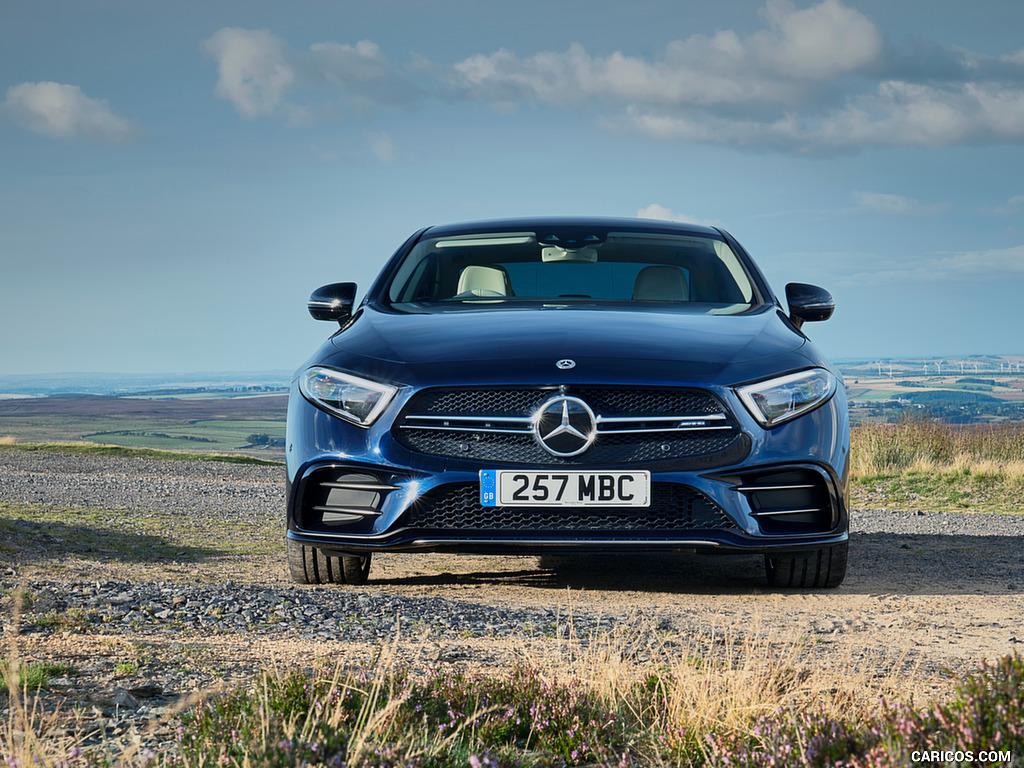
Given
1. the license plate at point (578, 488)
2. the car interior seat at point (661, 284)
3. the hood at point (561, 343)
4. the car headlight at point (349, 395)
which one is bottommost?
the license plate at point (578, 488)

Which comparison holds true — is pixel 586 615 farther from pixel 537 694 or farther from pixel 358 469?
pixel 537 694

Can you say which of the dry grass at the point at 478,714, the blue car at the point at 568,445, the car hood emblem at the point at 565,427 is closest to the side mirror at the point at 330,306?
the blue car at the point at 568,445

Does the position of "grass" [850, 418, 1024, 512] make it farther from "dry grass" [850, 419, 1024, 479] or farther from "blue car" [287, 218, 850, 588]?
"blue car" [287, 218, 850, 588]

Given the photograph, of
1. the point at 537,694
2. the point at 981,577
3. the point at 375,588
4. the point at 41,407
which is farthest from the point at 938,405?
the point at 41,407

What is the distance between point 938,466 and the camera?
16875 millimetres

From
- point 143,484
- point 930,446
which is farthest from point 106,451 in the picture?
point 930,446

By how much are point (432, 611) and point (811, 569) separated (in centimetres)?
185

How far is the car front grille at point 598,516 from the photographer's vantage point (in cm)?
427

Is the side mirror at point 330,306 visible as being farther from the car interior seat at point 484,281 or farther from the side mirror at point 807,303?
the side mirror at point 807,303

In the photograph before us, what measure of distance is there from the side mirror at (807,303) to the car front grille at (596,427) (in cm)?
149

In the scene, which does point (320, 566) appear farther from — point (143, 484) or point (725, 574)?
point (143, 484)

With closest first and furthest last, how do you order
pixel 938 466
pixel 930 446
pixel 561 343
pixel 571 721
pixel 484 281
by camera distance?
pixel 571 721
pixel 561 343
pixel 484 281
pixel 938 466
pixel 930 446

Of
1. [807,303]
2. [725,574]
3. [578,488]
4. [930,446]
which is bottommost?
[930,446]

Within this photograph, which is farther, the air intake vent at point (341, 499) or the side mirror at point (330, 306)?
the side mirror at point (330, 306)
